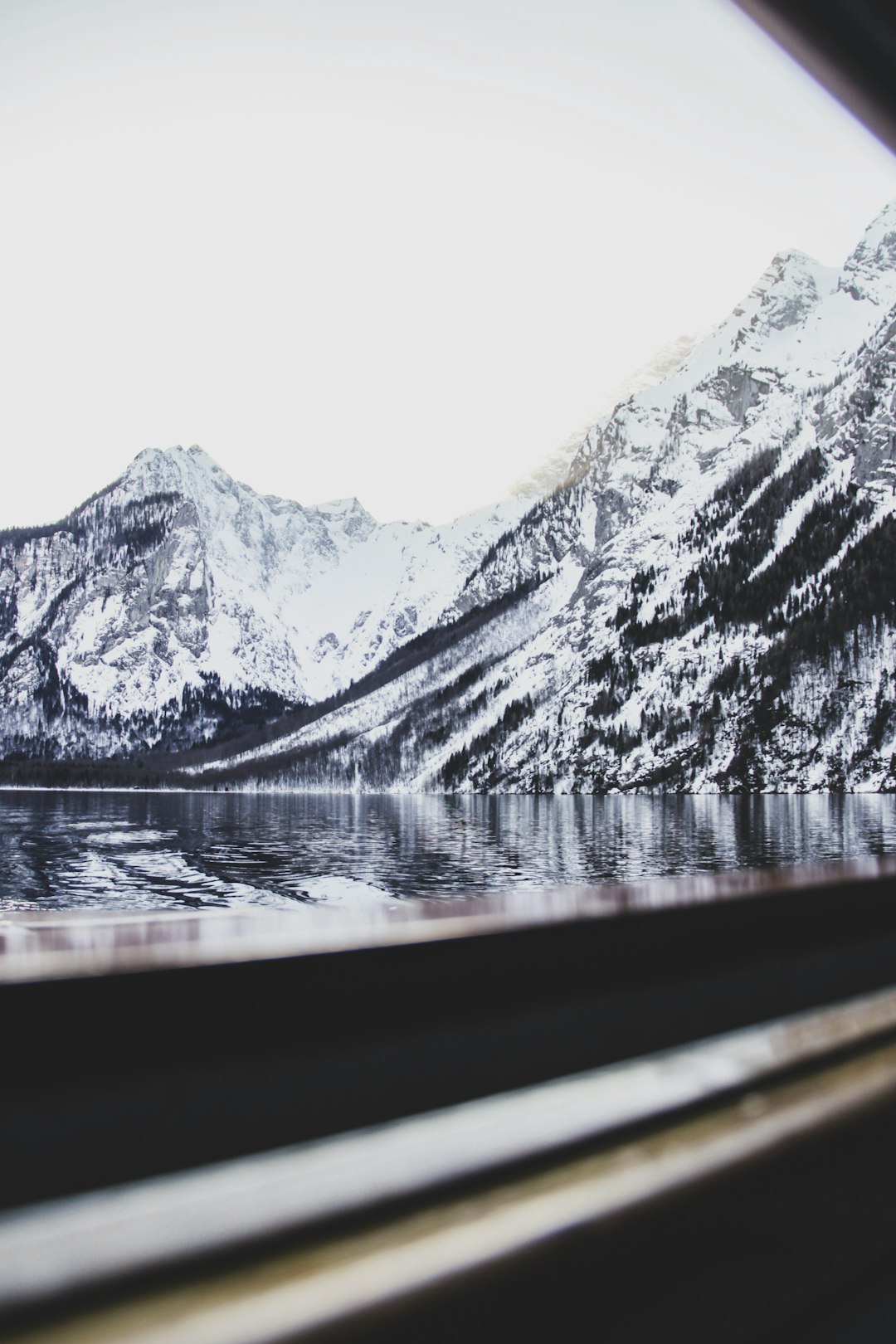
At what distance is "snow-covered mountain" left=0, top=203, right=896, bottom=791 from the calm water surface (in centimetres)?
1943

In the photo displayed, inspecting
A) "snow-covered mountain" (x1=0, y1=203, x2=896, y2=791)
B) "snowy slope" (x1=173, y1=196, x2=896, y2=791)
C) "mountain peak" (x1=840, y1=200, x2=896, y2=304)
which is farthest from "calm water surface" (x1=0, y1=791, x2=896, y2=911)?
"mountain peak" (x1=840, y1=200, x2=896, y2=304)

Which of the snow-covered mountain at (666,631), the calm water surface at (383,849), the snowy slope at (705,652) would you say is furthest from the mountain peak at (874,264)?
the calm water surface at (383,849)

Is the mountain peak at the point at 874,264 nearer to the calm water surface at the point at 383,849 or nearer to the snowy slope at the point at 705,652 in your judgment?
the snowy slope at the point at 705,652

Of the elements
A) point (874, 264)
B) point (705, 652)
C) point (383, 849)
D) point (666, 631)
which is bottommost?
point (383, 849)

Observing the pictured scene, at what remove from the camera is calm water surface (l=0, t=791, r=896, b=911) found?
23656 millimetres

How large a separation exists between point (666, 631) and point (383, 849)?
63376mm

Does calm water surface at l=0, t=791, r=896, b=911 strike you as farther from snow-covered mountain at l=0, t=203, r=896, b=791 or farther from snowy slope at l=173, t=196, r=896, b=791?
snow-covered mountain at l=0, t=203, r=896, b=791

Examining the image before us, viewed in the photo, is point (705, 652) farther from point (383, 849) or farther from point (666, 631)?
point (383, 849)

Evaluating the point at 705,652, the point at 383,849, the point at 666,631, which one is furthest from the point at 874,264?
the point at 383,849

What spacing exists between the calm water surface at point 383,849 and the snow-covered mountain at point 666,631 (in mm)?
19433

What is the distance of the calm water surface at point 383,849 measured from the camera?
2366 centimetres

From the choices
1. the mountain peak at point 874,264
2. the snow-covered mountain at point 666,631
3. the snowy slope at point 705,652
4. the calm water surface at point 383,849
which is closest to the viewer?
the calm water surface at point 383,849

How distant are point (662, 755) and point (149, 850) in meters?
56.6

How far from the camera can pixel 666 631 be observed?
3642 inches
